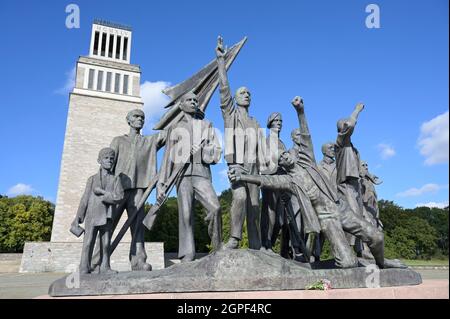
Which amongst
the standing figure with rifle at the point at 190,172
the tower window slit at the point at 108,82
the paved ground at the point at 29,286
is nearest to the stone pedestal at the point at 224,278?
the standing figure with rifle at the point at 190,172

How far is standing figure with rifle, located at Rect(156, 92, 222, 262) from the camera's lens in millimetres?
5988

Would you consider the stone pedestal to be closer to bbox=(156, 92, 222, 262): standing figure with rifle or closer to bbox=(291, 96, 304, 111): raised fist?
bbox=(156, 92, 222, 262): standing figure with rifle

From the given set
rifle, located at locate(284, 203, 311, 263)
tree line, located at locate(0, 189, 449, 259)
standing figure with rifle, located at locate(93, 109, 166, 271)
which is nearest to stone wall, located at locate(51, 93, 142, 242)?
tree line, located at locate(0, 189, 449, 259)

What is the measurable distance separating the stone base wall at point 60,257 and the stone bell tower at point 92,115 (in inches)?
25.6

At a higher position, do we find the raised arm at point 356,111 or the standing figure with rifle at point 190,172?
the raised arm at point 356,111

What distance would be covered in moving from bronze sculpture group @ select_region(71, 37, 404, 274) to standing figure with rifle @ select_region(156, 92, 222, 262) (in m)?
0.02

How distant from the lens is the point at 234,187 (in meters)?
5.87

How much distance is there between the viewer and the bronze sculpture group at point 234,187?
5566mm

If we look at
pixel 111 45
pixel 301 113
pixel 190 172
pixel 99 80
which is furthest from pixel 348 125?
pixel 111 45

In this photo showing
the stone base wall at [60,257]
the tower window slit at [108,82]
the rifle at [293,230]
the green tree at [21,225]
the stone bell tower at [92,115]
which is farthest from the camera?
the green tree at [21,225]

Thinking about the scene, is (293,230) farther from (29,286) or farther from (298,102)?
(29,286)

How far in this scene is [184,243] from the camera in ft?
19.6

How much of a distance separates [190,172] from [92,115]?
123ft

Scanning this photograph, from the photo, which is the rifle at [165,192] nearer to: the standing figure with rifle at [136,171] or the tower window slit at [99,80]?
the standing figure with rifle at [136,171]
